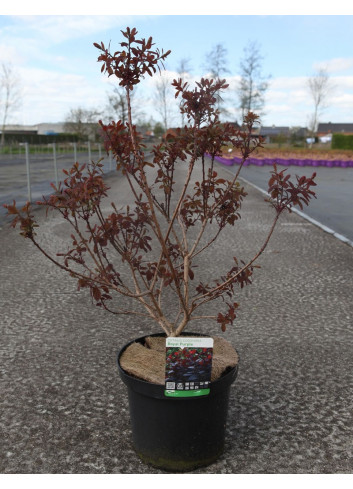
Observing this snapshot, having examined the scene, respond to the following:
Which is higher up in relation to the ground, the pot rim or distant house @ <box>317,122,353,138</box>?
distant house @ <box>317,122,353,138</box>

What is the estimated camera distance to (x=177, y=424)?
2.23 metres

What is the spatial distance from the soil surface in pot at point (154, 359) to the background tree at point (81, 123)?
68.0 metres

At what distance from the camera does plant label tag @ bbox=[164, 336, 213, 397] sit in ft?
6.95

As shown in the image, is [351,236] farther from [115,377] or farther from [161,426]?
[161,426]

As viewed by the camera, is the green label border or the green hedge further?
the green hedge

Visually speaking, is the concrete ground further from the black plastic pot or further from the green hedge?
the green hedge

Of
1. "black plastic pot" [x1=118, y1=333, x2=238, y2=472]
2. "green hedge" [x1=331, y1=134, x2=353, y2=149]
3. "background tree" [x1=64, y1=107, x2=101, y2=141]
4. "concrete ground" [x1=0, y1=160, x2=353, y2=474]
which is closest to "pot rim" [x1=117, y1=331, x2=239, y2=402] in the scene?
"black plastic pot" [x1=118, y1=333, x2=238, y2=472]

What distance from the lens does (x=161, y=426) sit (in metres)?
2.25

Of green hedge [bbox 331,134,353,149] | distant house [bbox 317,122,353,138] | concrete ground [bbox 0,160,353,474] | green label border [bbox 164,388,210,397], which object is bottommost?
concrete ground [bbox 0,160,353,474]

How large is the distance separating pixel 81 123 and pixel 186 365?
72.5 metres

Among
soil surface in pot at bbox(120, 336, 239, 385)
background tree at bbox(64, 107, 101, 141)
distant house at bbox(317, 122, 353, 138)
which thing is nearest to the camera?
soil surface in pot at bbox(120, 336, 239, 385)

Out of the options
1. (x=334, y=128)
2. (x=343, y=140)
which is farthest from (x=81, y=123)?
(x=334, y=128)

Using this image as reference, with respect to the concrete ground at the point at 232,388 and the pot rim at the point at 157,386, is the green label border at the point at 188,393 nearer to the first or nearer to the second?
the pot rim at the point at 157,386
